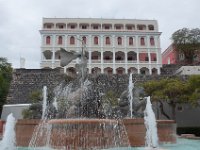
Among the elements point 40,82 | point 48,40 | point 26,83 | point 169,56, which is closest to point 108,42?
point 48,40

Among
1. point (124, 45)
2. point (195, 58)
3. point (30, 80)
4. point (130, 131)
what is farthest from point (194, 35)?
point (130, 131)

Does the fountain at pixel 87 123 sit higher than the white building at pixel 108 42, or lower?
lower

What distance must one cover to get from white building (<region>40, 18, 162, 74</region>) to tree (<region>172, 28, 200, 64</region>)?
453 cm

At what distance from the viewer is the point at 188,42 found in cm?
5372

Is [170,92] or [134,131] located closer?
[134,131]

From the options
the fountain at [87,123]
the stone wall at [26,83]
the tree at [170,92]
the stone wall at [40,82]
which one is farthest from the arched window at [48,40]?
the fountain at [87,123]

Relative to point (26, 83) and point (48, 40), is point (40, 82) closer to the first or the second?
point (26, 83)

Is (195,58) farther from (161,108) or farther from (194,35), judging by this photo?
(161,108)

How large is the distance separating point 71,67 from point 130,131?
42.0 m

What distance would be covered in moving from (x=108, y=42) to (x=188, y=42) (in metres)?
14.3

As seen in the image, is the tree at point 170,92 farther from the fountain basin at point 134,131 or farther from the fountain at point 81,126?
the fountain at point 81,126

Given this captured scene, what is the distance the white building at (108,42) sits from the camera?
56906 mm

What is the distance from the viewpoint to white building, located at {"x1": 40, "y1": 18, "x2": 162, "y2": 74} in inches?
2240

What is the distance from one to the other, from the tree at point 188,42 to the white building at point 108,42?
14.9 feet
